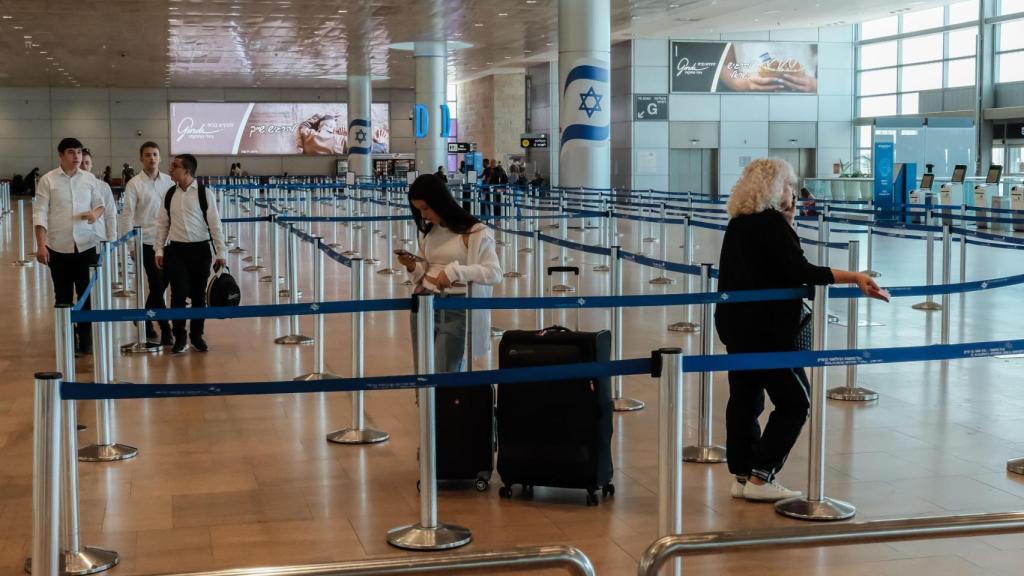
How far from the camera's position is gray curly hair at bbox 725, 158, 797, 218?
5734mm

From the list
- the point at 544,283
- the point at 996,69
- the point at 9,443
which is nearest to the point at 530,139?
the point at 996,69

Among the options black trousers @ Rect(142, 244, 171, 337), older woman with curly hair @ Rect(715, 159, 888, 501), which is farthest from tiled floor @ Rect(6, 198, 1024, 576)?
black trousers @ Rect(142, 244, 171, 337)

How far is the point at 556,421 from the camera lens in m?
5.88

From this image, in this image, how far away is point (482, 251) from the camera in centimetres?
654

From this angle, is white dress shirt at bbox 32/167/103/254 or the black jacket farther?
white dress shirt at bbox 32/167/103/254

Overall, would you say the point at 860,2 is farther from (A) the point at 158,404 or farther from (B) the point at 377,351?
(A) the point at 158,404

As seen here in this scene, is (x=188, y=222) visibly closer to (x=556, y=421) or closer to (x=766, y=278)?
(x=556, y=421)

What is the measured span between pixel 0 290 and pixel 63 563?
1242cm

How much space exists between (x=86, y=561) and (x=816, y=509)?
11.1 feet

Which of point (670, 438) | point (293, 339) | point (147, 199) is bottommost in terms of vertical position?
point (293, 339)

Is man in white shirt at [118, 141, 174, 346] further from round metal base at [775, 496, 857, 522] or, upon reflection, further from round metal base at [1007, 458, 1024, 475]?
round metal base at [1007, 458, 1024, 475]

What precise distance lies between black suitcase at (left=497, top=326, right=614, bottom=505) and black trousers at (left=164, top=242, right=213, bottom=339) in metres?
4.94

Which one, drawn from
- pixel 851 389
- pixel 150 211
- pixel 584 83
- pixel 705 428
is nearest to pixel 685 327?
pixel 851 389

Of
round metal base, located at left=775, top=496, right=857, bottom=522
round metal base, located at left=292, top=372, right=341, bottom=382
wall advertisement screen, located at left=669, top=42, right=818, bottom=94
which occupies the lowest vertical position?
round metal base, located at left=775, top=496, right=857, bottom=522
